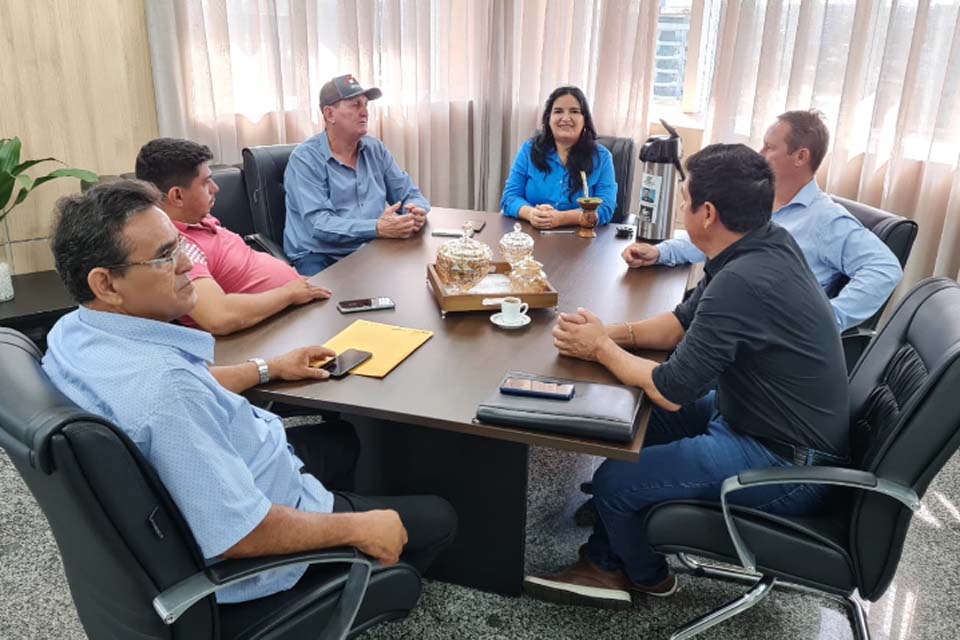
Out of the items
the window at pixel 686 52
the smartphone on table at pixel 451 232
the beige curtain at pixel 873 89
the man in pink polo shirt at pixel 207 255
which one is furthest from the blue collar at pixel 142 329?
the window at pixel 686 52

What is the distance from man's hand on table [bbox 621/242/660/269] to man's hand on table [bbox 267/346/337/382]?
1.24 m

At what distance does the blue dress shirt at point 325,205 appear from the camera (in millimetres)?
2967

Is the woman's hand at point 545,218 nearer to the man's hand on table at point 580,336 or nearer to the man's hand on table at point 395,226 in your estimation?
the man's hand on table at point 395,226

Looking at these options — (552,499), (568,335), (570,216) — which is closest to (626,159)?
(570,216)

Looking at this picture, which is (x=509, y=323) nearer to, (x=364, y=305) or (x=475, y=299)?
(x=475, y=299)

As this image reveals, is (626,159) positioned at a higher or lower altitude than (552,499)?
higher

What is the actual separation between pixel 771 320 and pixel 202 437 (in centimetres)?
115

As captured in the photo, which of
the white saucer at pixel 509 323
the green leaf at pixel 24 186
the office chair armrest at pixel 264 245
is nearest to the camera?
the white saucer at pixel 509 323

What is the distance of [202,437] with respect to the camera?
3.92ft

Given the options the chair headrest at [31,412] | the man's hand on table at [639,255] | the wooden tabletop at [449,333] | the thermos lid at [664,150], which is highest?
the thermos lid at [664,150]

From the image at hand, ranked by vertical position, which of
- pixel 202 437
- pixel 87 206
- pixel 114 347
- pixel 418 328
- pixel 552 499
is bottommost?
pixel 552 499

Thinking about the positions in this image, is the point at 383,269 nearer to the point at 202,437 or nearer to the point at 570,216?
the point at 570,216

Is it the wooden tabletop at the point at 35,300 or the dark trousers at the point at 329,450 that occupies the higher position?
the dark trousers at the point at 329,450

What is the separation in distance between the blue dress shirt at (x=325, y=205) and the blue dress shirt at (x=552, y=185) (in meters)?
0.41
